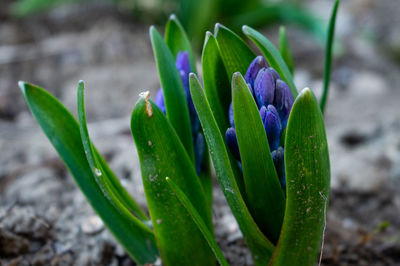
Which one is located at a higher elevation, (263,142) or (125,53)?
(125,53)

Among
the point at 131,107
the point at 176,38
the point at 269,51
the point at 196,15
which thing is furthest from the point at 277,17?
the point at 269,51

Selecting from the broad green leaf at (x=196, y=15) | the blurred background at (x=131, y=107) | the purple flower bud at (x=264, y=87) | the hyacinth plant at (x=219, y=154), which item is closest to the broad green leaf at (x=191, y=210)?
the hyacinth plant at (x=219, y=154)

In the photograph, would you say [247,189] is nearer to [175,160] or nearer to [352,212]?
[175,160]

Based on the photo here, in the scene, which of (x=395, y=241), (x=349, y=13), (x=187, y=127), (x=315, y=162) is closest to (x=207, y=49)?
(x=187, y=127)

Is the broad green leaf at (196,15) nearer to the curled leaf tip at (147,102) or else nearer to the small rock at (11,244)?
the small rock at (11,244)

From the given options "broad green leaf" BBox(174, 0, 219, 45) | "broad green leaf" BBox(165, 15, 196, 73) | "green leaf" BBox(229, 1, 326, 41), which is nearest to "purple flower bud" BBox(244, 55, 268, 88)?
"broad green leaf" BBox(165, 15, 196, 73)

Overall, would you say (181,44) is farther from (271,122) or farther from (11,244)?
(11,244)

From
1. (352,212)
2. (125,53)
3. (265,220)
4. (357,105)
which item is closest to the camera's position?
(265,220)
